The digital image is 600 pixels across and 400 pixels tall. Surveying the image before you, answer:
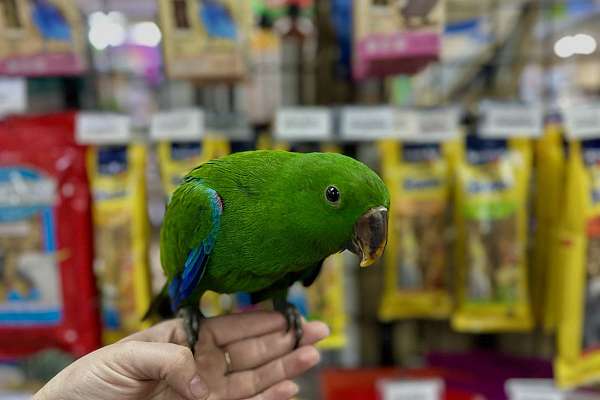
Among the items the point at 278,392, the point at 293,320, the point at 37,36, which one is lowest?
the point at 278,392

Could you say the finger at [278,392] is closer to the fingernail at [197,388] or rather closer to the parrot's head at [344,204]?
the fingernail at [197,388]

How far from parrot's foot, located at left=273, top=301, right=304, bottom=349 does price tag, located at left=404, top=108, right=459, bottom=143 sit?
1.63 ft

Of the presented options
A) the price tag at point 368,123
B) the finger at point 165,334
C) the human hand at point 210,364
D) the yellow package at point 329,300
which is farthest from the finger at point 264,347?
the price tag at point 368,123

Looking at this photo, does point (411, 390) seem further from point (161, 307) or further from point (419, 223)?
point (161, 307)

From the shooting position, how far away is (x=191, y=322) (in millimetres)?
808

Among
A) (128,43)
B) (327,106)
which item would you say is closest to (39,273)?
(128,43)

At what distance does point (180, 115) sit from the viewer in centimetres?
109

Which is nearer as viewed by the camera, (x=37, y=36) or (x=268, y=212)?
(x=268, y=212)

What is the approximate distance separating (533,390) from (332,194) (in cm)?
88

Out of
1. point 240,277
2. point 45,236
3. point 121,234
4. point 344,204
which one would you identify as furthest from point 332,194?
point 45,236

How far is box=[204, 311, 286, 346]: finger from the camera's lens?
85 centimetres

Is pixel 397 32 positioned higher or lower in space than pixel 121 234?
higher

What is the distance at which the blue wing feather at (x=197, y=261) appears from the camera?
0.67 meters

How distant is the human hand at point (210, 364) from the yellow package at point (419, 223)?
12.9 inches
